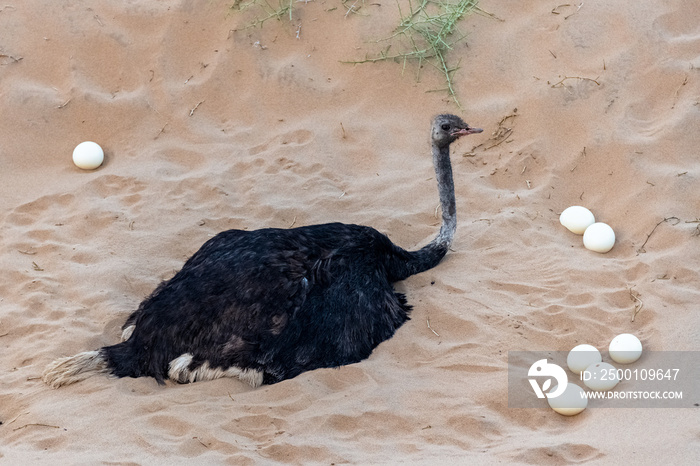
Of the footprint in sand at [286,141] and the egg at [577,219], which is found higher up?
the footprint in sand at [286,141]

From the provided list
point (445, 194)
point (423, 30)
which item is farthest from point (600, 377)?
point (423, 30)

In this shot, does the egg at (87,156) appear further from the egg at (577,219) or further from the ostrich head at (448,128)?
the egg at (577,219)

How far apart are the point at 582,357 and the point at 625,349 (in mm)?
238

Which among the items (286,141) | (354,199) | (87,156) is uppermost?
(286,141)

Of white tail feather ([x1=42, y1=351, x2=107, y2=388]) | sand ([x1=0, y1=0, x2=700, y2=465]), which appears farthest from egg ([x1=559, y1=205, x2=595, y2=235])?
white tail feather ([x1=42, y1=351, x2=107, y2=388])

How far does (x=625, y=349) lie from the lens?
469 cm

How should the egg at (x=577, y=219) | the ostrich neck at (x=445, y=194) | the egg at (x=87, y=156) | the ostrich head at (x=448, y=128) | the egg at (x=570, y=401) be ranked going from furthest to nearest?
the egg at (x=87, y=156), the egg at (x=577, y=219), the ostrich neck at (x=445, y=194), the ostrich head at (x=448, y=128), the egg at (x=570, y=401)

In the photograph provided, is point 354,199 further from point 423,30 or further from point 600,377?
point 600,377

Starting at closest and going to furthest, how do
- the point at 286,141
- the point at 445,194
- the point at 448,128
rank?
the point at 448,128, the point at 445,194, the point at 286,141

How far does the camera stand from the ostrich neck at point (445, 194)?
5.77 meters

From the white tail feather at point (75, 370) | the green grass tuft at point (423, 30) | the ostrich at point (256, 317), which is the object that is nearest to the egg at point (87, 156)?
the green grass tuft at point (423, 30)

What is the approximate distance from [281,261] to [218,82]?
3259mm

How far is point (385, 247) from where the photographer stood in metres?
5.45

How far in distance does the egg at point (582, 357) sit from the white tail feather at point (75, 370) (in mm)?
2477
